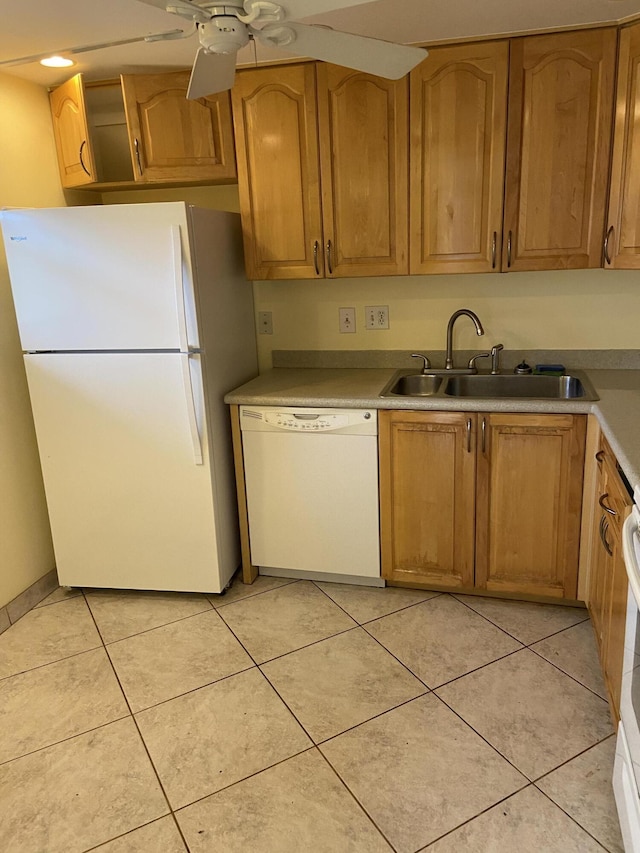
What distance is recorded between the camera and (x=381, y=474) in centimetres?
261

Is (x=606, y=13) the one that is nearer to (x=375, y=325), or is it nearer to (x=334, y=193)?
(x=334, y=193)

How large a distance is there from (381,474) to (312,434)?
326mm

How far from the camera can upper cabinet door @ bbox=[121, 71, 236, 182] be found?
2.63 meters

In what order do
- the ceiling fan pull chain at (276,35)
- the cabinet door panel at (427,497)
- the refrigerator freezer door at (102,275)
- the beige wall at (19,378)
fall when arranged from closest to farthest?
1. the ceiling fan pull chain at (276,35)
2. the refrigerator freezer door at (102,275)
3. the cabinet door panel at (427,497)
4. the beige wall at (19,378)

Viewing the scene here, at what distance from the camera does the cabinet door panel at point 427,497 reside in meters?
2.51

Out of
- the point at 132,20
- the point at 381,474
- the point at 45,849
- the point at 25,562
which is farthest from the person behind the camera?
the point at 25,562

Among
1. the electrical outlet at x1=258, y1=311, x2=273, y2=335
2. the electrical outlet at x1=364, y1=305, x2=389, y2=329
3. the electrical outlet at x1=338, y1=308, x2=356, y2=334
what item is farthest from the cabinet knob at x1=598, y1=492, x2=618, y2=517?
the electrical outlet at x1=258, y1=311, x2=273, y2=335

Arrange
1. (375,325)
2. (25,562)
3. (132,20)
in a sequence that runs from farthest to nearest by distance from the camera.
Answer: (375,325)
(25,562)
(132,20)

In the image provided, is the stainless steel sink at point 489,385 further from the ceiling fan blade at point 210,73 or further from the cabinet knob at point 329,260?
the ceiling fan blade at point 210,73

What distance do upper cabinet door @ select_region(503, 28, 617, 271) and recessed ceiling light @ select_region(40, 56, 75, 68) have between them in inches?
66.2

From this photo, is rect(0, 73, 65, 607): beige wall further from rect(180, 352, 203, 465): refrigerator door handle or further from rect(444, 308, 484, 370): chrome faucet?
rect(444, 308, 484, 370): chrome faucet

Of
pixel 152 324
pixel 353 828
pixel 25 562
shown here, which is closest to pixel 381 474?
pixel 152 324

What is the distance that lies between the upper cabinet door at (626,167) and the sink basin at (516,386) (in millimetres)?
521

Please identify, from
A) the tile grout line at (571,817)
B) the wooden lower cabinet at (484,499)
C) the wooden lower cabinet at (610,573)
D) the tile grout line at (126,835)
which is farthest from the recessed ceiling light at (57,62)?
the tile grout line at (571,817)
